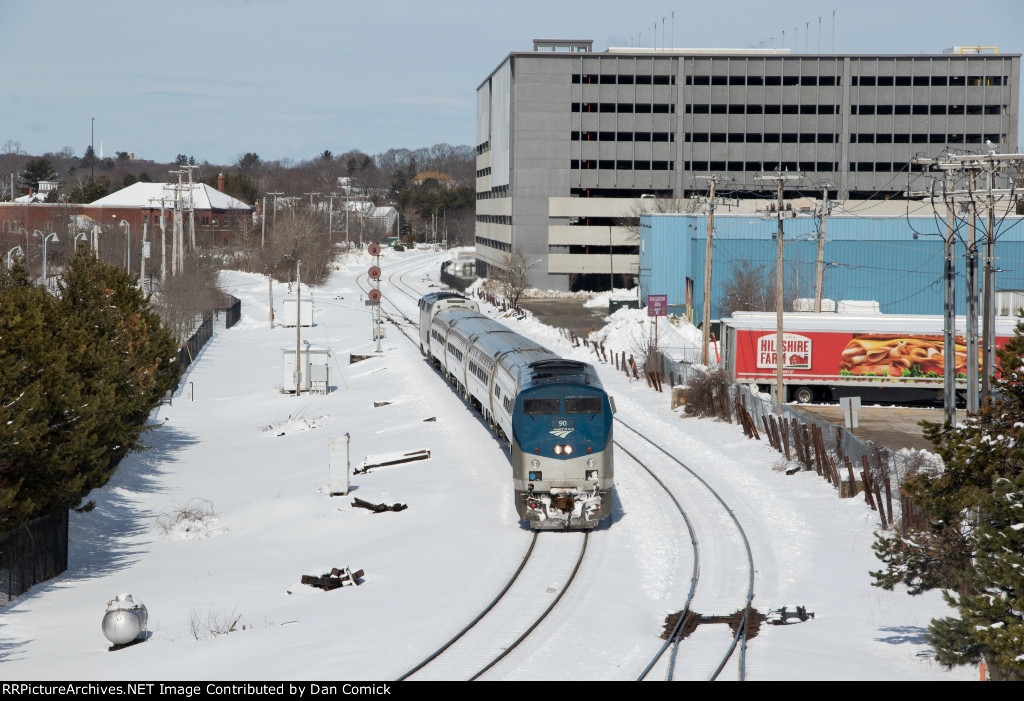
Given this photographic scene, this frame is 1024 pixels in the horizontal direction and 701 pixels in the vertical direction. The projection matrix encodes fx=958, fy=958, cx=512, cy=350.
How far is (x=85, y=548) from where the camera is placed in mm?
24984

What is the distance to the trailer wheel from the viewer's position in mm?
41438

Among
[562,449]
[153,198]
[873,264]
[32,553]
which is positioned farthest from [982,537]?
[153,198]

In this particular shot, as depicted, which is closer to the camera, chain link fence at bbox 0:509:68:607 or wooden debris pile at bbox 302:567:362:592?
wooden debris pile at bbox 302:567:362:592

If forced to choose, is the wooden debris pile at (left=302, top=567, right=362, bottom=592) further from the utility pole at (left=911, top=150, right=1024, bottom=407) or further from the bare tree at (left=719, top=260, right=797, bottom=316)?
the bare tree at (left=719, top=260, right=797, bottom=316)

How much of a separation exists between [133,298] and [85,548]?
457 inches

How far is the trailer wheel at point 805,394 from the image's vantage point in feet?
136

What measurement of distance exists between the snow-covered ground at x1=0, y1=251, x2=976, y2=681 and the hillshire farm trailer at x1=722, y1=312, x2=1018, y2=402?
477 cm

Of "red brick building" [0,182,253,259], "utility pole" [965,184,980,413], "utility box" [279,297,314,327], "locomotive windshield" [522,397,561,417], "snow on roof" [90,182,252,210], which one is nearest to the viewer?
"utility pole" [965,184,980,413]

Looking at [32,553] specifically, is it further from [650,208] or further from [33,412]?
[650,208]

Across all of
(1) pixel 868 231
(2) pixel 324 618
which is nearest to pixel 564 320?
(1) pixel 868 231

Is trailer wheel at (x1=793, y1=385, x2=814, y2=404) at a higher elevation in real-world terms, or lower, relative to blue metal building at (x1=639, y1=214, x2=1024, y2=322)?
lower

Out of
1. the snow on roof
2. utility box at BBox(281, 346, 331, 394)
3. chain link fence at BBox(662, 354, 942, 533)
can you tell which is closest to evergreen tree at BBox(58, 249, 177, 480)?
utility box at BBox(281, 346, 331, 394)

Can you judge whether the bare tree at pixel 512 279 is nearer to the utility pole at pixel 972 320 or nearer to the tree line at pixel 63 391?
the tree line at pixel 63 391

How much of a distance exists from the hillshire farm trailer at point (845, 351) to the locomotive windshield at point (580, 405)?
20.3m
